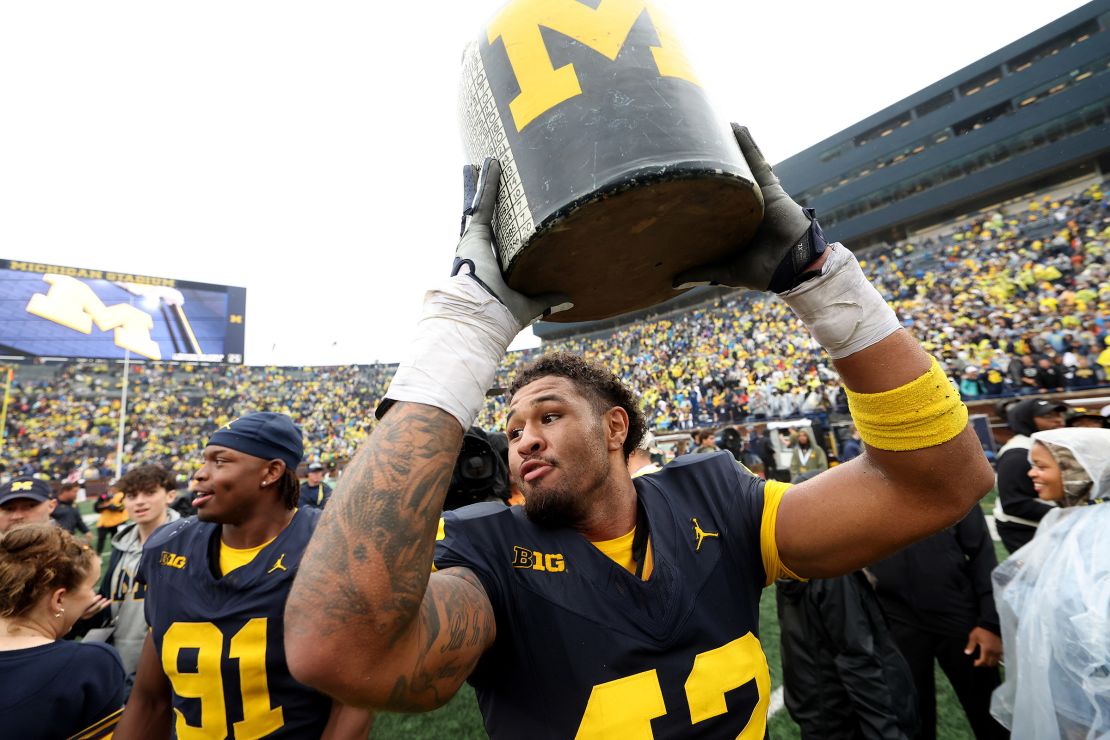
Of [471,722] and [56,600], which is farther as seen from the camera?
[471,722]

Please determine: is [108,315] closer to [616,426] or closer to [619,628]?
[616,426]

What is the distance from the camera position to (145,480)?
12.4 feet

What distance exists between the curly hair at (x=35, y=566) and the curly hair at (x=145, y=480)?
5.24 ft

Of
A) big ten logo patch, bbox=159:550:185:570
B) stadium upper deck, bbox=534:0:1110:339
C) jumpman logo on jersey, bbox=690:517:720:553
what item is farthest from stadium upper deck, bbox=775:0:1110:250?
big ten logo patch, bbox=159:550:185:570

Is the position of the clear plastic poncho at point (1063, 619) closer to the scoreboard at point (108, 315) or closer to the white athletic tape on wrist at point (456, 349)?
the white athletic tape on wrist at point (456, 349)

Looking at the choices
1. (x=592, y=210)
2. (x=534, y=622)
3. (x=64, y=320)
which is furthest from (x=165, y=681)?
(x=64, y=320)

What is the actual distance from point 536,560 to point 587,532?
0.22m

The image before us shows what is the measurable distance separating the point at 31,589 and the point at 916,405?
125 inches

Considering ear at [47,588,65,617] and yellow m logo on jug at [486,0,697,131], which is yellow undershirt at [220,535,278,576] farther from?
yellow m logo on jug at [486,0,697,131]

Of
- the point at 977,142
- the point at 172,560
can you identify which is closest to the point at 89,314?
the point at 172,560

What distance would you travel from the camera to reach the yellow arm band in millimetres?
1290

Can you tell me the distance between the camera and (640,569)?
1.45 m

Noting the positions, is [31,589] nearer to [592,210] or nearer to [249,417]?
[249,417]

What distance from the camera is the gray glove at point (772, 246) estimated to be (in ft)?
4.25
